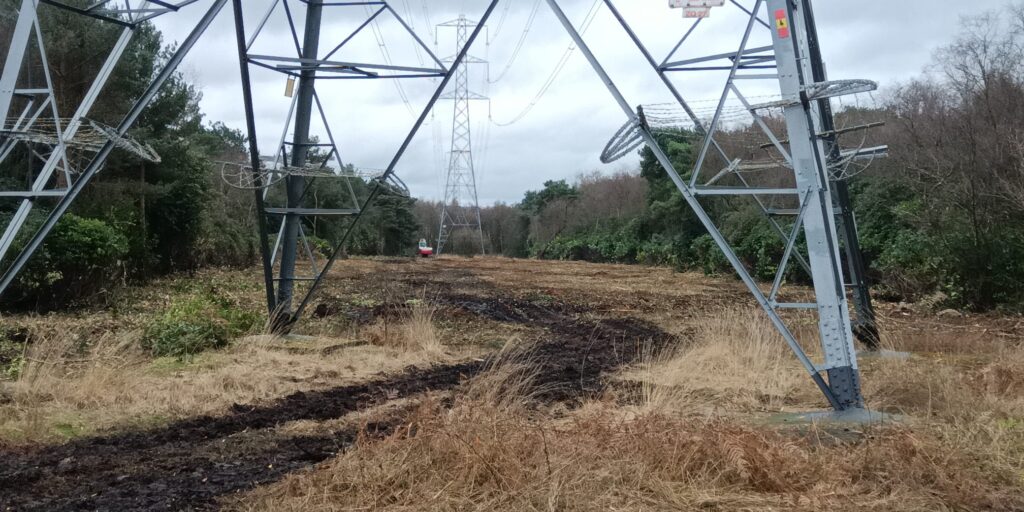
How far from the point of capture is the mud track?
553 cm

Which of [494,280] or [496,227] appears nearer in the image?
[494,280]

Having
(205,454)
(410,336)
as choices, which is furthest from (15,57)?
(410,336)

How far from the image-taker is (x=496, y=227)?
9131 centimetres

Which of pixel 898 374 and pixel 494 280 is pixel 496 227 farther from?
pixel 898 374

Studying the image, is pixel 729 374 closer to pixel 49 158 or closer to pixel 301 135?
pixel 301 135

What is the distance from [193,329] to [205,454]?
234 inches

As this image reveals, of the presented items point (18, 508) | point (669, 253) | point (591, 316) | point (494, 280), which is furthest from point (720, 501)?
point (669, 253)

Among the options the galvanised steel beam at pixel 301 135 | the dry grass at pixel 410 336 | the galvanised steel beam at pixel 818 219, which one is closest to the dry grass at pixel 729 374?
the galvanised steel beam at pixel 818 219

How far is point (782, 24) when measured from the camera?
7.68 meters

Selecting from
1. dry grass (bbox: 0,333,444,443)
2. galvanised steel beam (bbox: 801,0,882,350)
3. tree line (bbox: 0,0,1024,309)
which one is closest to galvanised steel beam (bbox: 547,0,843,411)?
galvanised steel beam (bbox: 801,0,882,350)

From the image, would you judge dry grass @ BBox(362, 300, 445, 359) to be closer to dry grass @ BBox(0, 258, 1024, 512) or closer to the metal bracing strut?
dry grass @ BBox(0, 258, 1024, 512)

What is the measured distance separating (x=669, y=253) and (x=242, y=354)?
122 feet

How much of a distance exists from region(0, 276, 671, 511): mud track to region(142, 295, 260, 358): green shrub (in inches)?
125

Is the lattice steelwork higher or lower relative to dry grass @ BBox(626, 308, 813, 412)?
higher
